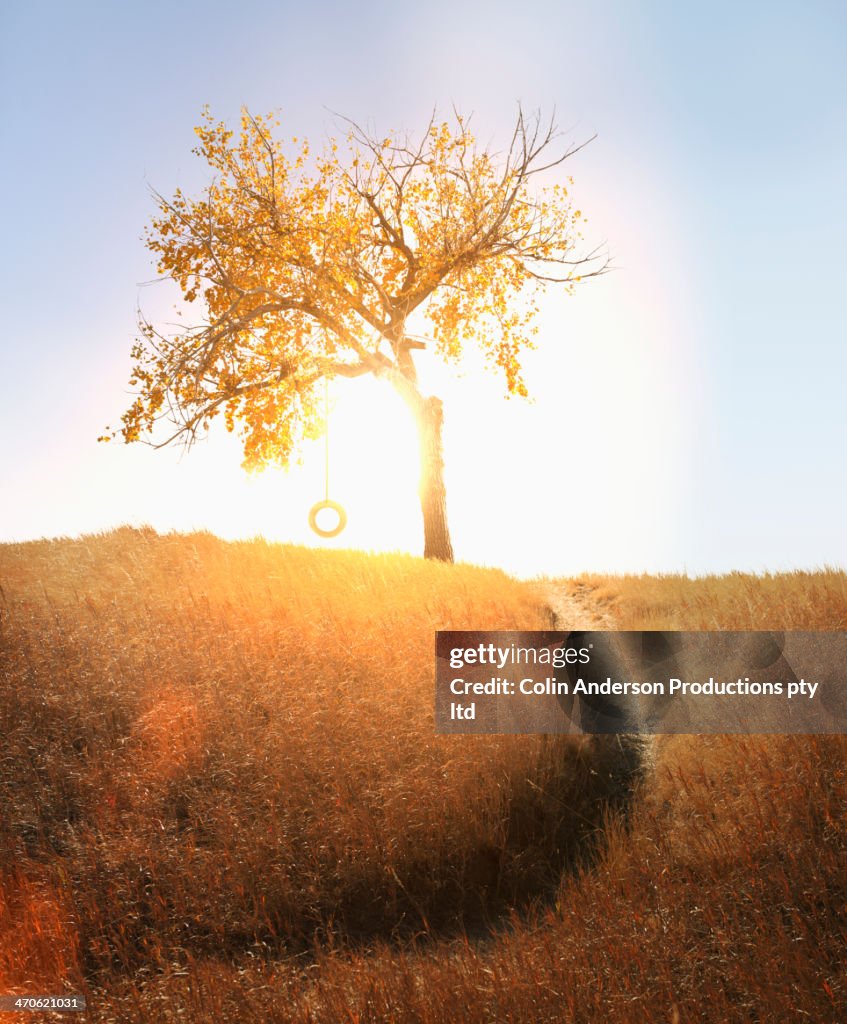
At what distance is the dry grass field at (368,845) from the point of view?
443cm

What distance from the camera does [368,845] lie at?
251 inches

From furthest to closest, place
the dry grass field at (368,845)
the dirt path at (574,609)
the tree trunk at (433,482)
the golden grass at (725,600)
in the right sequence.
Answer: the tree trunk at (433,482) → the dirt path at (574,609) → the golden grass at (725,600) → the dry grass field at (368,845)

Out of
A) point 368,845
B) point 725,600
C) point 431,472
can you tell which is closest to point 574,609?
point 725,600

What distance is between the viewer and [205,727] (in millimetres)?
7934

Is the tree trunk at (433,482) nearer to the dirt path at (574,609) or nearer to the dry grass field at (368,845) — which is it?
the dirt path at (574,609)

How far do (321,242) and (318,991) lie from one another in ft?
52.2

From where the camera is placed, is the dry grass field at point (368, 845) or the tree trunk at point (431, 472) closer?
the dry grass field at point (368, 845)

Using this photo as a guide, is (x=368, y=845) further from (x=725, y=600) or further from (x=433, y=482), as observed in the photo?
(x=433, y=482)

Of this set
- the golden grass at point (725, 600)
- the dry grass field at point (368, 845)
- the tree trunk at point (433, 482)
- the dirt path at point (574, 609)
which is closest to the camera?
the dry grass field at point (368, 845)

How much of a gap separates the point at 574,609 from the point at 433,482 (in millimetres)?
4698

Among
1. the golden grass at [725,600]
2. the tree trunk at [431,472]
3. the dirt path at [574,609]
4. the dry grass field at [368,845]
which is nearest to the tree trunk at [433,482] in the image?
the tree trunk at [431,472]

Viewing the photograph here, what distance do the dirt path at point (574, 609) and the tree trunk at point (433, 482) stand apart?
2497 millimetres

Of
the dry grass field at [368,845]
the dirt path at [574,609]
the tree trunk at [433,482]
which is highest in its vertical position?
the tree trunk at [433,482]

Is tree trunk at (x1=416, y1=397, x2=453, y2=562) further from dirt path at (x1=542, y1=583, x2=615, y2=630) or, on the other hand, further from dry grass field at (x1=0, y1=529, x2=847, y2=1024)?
dry grass field at (x1=0, y1=529, x2=847, y2=1024)
